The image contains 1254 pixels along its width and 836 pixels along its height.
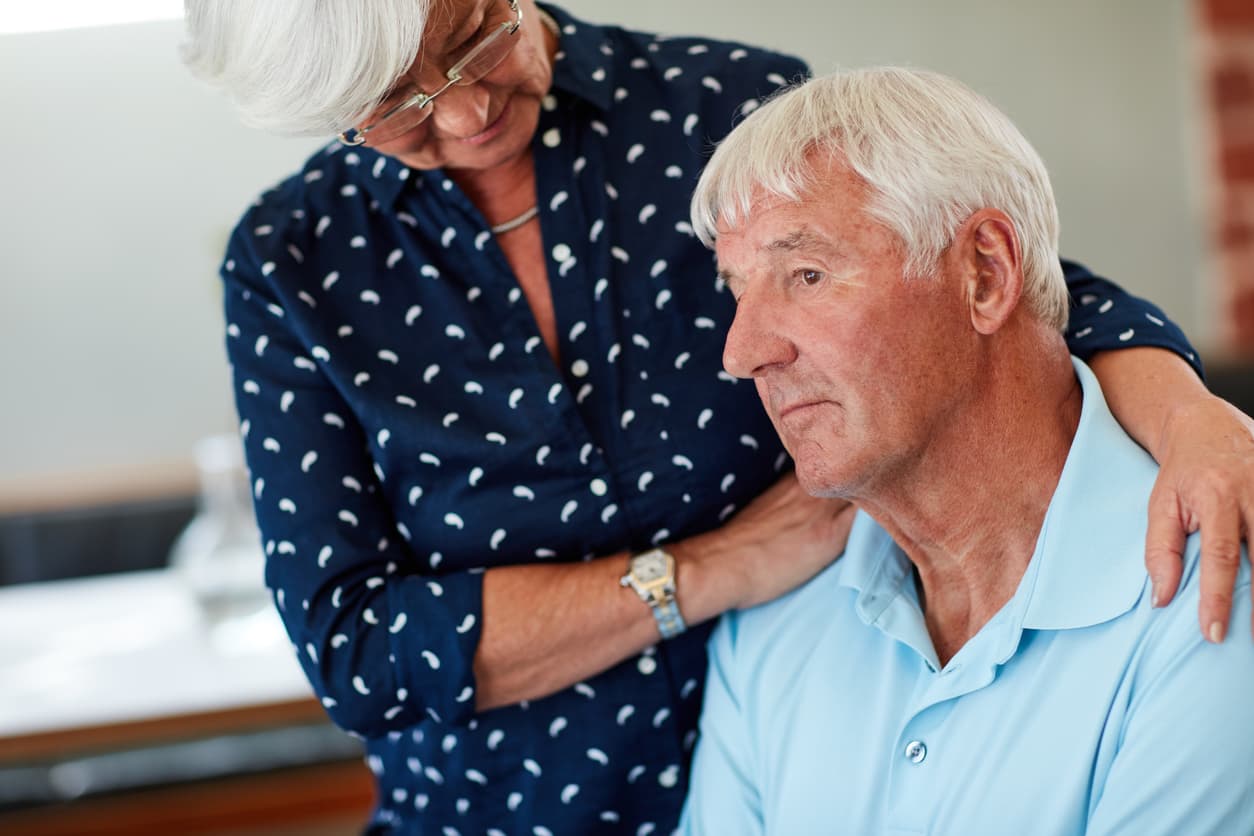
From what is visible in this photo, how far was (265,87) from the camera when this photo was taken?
4.05ft

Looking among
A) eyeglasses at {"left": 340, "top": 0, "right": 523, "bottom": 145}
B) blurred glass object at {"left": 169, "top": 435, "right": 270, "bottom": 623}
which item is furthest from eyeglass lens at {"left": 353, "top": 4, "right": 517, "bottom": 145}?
blurred glass object at {"left": 169, "top": 435, "right": 270, "bottom": 623}

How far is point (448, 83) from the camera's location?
129cm

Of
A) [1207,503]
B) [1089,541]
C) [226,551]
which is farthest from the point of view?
[226,551]

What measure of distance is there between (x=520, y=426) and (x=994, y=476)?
0.54 meters

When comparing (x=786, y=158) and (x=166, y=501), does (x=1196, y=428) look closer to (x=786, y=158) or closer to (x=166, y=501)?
(x=786, y=158)

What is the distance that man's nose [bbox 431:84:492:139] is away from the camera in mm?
1327

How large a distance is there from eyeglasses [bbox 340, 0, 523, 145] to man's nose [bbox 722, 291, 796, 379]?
1.23 feet

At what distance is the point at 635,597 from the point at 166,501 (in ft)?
9.68

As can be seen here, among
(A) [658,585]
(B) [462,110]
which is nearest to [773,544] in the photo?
(A) [658,585]

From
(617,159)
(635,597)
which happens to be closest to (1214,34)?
(617,159)

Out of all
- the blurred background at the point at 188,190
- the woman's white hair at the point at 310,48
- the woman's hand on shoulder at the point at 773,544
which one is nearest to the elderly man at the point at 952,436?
the woman's hand on shoulder at the point at 773,544

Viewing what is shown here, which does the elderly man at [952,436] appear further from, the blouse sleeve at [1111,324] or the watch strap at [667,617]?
the watch strap at [667,617]

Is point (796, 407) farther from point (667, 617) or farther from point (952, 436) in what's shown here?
point (667, 617)

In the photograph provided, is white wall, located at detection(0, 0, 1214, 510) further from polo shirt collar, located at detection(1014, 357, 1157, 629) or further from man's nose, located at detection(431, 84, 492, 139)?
polo shirt collar, located at detection(1014, 357, 1157, 629)
